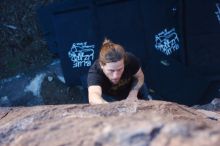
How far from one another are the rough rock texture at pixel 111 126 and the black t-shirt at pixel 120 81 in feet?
4.92

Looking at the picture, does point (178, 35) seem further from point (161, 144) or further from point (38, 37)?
point (161, 144)

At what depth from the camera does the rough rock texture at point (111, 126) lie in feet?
4.37

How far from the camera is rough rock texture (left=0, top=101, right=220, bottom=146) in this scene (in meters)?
1.33

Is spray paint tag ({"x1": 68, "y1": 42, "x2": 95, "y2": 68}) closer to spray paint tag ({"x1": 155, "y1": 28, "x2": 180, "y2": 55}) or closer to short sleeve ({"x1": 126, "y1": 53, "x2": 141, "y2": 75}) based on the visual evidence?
spray paint tag ({"x1": 155, "y1": 28, "x2": 180, "y2": 55})

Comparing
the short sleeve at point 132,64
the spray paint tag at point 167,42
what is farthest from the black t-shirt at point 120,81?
the spray paint tag at point 167,42

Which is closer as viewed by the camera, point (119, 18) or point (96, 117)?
point (96, 117)

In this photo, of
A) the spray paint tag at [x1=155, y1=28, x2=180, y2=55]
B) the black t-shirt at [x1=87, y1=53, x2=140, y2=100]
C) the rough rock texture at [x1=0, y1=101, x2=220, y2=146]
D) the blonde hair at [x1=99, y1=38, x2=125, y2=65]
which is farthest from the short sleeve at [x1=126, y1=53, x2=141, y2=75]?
the spray paint tag at [x1=155, y1=28, x2=180, y2=55]

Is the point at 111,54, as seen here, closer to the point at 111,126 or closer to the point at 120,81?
the point at 120,81

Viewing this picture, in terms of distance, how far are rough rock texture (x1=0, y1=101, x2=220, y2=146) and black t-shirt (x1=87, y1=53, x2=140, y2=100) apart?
150 centimetres

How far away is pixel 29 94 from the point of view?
5.36 meters

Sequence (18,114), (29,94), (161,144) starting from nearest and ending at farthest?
(161,144)
(18,114)
(29,94)

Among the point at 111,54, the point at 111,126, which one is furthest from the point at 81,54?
the point at 111,126

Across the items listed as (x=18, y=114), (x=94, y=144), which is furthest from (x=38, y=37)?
(x=94, y=144)

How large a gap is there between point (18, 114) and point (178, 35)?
3.57m
